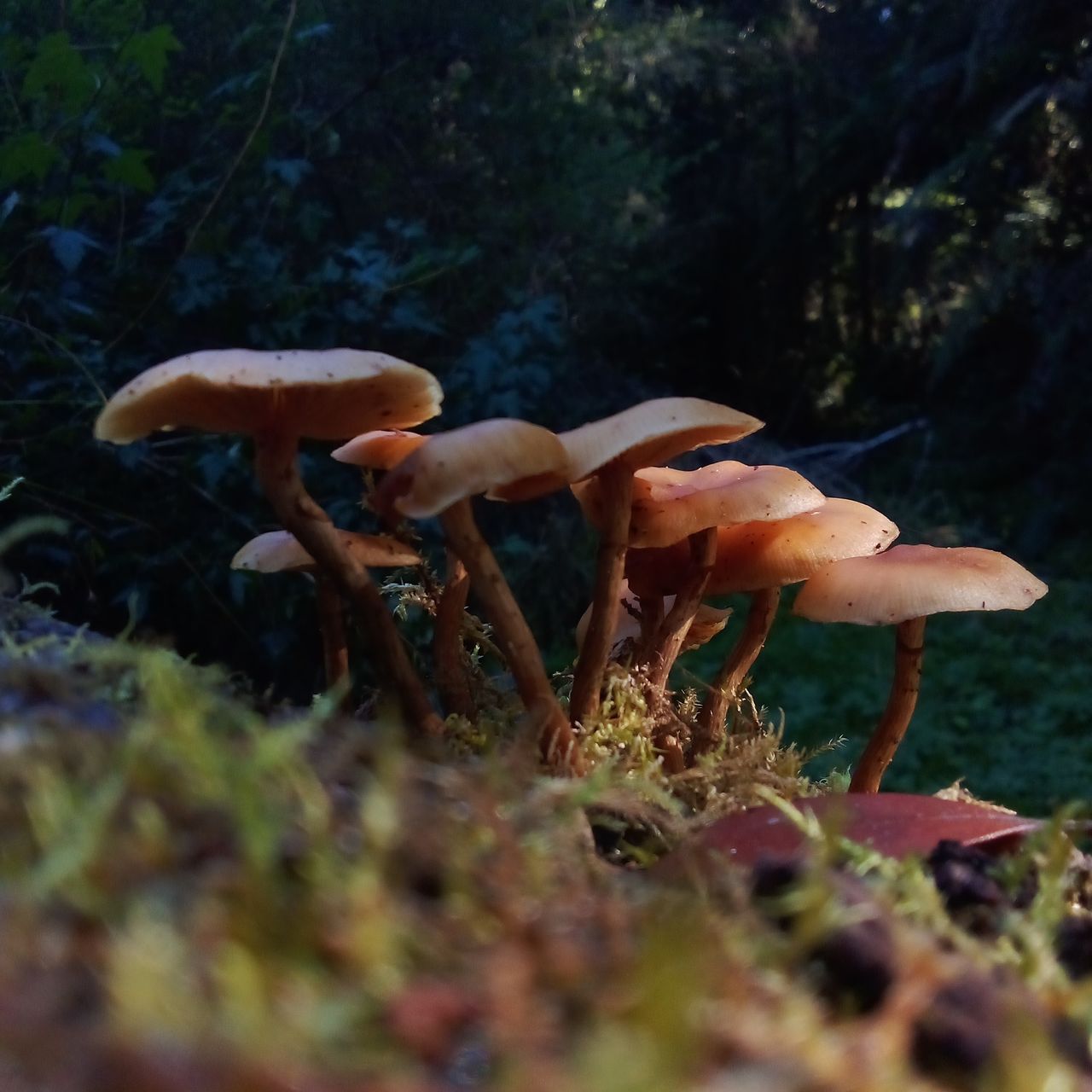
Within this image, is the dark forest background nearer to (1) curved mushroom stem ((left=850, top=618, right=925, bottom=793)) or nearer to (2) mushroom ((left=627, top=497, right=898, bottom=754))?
(2) mushroom ((left=627, top=497, right=898, bottom=754))

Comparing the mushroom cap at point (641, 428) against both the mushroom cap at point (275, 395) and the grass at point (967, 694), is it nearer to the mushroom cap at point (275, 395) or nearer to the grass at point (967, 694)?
the mushroom cap at point (275, 395)

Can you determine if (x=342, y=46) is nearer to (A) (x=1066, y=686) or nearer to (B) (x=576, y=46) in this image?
(B) (x=576, y=46)

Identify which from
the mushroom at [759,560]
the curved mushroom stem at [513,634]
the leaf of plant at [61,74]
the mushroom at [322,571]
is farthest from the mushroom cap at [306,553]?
the leaf of plant at [61,74]

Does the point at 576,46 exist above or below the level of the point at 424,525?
above

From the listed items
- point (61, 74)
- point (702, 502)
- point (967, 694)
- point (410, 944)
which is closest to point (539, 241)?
point (61, 74)

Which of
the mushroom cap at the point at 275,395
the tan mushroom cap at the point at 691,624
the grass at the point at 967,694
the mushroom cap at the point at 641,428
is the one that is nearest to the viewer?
the mushroom cap at the point at 275,395

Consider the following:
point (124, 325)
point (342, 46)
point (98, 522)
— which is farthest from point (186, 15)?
point (98, 522)
